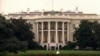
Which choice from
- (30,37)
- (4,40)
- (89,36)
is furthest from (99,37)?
(4,40)

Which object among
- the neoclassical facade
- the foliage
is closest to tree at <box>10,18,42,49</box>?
the foliage

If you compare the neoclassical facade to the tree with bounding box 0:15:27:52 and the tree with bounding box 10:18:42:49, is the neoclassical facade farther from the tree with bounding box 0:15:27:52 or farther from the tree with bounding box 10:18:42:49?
the tree with bounding box 0:15:27:52

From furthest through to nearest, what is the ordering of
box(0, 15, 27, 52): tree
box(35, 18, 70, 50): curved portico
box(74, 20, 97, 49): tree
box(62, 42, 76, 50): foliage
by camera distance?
box(35, 18, 70, 50): curved portico → box(62, 42, 76, 50): foliage → box(74, 20, 97, 49): tree → box(0, 15, 27, 52): tree

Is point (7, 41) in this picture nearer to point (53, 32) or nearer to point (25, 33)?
point (25, 33)

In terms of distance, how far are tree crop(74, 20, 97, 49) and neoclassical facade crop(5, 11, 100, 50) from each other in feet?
31.7

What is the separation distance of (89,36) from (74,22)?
17273 mm

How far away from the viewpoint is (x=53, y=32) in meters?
A: 123

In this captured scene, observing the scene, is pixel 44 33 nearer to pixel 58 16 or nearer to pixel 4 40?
pixel 58 16

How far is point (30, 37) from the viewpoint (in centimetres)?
11206

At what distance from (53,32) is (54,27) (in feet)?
4.02

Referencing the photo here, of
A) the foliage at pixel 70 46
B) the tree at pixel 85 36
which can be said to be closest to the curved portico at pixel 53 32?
the foliage at pixel 70 46

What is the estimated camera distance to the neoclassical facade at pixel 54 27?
122 meters

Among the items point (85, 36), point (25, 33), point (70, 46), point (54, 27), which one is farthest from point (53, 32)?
point (85, 36)

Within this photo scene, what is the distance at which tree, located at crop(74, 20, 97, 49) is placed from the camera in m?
107
